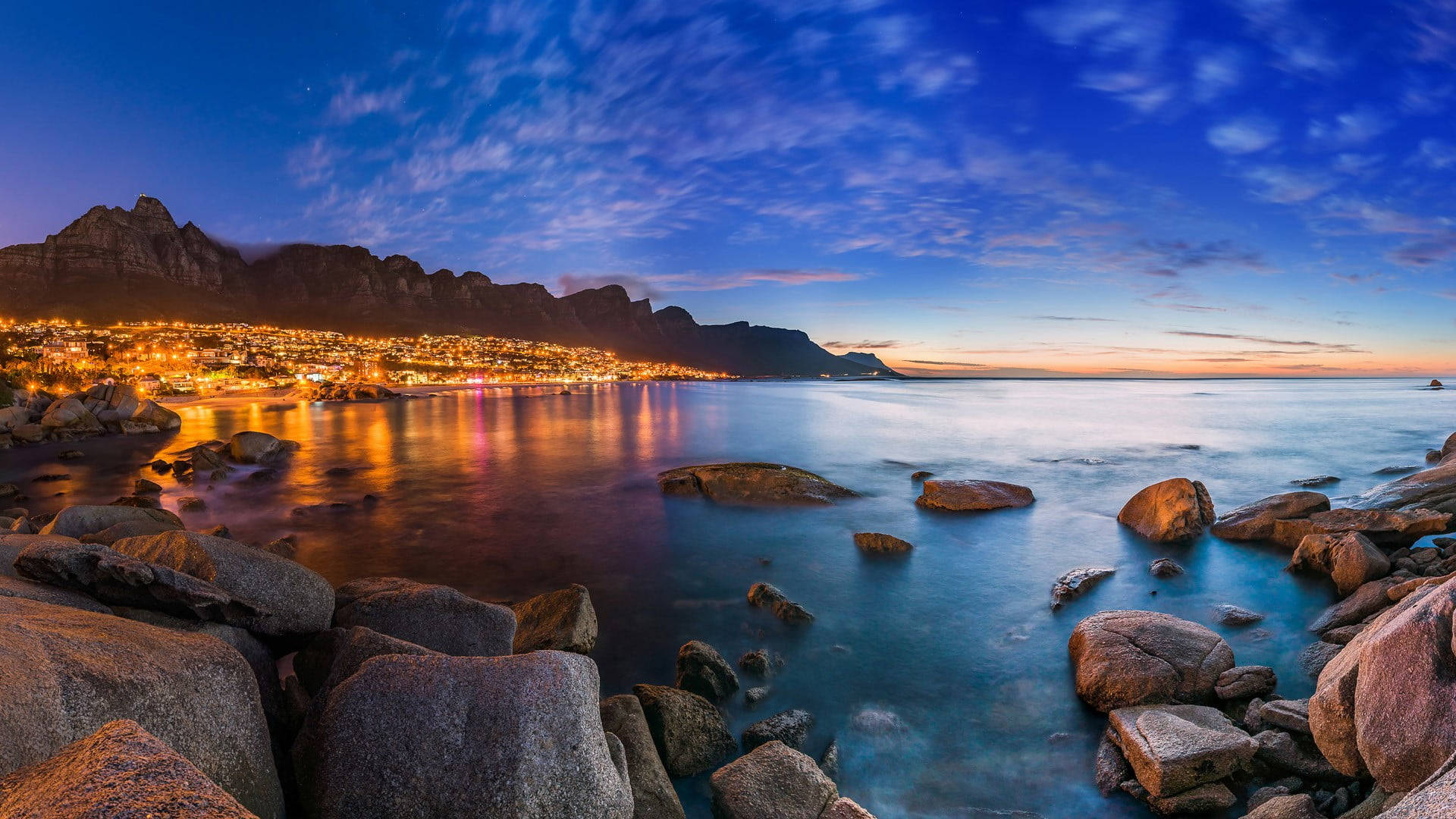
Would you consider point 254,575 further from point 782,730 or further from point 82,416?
point 82,416

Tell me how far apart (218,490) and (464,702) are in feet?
84.3

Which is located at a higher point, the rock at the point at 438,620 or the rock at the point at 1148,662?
the rock at the point at 438,620

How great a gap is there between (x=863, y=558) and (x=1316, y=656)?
809 cm

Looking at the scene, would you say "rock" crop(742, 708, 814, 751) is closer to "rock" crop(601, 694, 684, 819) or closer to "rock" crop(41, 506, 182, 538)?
"rock" crop(601, 694, 684, 819)

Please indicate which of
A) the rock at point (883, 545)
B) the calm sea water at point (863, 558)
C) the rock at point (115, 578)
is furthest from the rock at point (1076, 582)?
the rock at point (115, 578)

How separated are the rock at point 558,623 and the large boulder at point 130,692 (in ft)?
14.2

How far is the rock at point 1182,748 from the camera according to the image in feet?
19.5

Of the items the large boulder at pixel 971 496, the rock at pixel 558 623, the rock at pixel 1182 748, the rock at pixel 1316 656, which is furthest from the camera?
the large boulder at pixel 971 496

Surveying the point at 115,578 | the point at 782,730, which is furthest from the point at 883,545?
the point at 115,578

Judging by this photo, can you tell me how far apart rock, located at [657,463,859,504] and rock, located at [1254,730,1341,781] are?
14242 millimetres

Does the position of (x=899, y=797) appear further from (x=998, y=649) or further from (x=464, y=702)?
(x=464, y=702)

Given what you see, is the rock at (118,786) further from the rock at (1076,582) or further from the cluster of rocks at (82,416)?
the cluster of rocks at (82,416)

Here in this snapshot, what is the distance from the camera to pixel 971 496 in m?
19.3

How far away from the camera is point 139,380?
86688 mm
